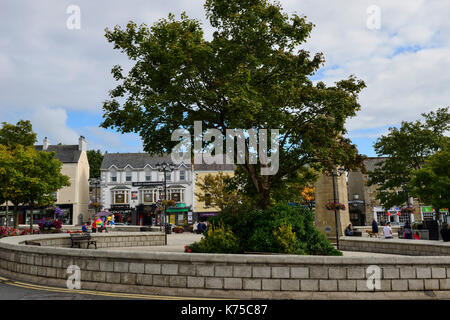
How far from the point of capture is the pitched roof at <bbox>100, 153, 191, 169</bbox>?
189 ft

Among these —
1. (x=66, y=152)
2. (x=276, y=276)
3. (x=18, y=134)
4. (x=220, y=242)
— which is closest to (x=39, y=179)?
(x=18, y=134)

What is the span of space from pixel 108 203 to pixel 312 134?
47560mm

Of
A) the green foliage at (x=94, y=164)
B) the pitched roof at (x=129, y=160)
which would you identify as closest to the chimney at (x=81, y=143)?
the pitched roof at (x=129, y=160)

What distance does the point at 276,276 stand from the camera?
8.23 meters

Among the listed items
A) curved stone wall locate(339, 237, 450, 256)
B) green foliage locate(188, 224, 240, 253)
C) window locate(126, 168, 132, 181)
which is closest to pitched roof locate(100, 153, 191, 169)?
window locate(126, 168, 132, 181)

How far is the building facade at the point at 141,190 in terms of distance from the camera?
181 ft

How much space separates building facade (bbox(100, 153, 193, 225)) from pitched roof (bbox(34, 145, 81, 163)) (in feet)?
15.1

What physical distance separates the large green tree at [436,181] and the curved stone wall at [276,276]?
22.8m

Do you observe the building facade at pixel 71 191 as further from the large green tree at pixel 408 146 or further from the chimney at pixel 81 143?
the large green tree at pixel 408 146

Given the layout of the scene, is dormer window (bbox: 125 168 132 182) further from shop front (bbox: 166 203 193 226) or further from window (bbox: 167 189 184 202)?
shop front (bbox: 166 203 193 226)

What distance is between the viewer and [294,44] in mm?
14930

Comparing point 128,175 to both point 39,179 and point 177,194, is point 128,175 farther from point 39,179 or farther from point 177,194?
point 39,179

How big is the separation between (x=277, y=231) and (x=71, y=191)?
49.9 m
